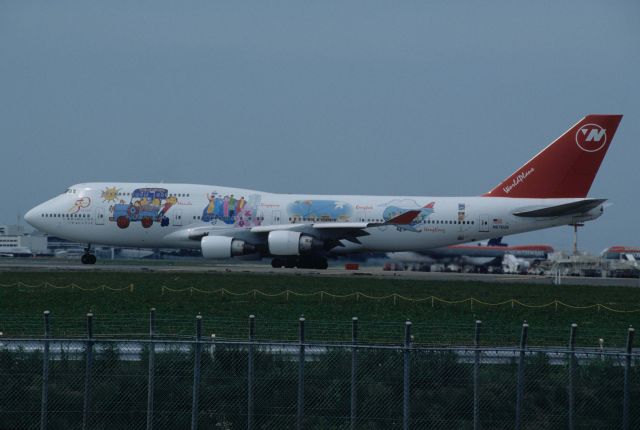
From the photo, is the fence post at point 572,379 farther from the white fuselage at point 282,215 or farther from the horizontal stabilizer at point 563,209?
the white fuselage at point 282,215

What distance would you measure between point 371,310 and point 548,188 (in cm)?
2438

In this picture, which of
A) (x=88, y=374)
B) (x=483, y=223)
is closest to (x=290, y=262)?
(x=483, y=223)

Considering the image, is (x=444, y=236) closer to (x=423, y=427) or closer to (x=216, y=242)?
(x=216, y=242)

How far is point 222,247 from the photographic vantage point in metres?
46.2

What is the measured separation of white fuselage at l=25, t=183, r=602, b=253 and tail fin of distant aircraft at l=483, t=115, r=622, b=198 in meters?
0.91

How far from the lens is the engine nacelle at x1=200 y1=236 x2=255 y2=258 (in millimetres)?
46125

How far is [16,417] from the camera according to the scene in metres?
13.2

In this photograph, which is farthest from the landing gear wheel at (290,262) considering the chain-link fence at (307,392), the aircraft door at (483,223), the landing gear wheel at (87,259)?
the chain-link fence at (307,392)

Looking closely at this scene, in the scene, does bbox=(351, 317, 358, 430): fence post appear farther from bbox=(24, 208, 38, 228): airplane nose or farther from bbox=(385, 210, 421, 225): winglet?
bbox=(24, 208, 38, 228): airplane nose

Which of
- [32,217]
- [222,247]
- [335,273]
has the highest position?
[32,217]

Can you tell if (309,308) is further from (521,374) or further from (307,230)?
(307,230)

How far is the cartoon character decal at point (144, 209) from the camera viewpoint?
48.4 metres

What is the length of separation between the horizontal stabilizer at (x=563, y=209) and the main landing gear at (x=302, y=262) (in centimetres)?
1017

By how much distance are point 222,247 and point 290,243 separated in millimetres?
3300
